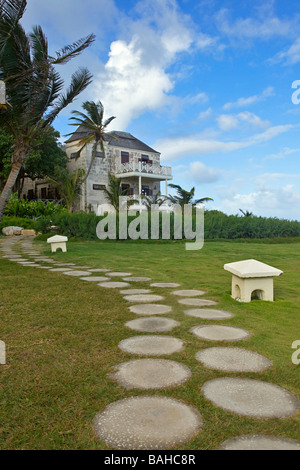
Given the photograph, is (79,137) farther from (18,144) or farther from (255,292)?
(255,292)

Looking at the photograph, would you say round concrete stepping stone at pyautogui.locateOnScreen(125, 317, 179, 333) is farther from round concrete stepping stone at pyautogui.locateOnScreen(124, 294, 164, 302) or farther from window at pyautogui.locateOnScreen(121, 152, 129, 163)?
window at pyautogui.locateOnScreen(121, 152, 129, 163)

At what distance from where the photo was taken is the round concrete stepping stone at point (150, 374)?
1.82m

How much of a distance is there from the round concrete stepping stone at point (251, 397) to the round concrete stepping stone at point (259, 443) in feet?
0.55

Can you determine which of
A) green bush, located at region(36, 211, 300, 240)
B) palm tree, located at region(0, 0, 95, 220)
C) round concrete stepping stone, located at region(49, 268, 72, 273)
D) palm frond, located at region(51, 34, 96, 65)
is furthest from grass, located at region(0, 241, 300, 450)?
green bush, located at region(36, 211, 300, 240)

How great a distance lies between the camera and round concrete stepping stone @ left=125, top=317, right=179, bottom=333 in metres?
2.75

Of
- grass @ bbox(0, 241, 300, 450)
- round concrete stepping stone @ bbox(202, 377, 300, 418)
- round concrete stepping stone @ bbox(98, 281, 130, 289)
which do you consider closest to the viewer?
grass @ bbox(0, 241, 300, 450)

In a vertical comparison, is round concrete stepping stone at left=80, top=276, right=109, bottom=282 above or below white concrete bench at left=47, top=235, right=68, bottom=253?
below

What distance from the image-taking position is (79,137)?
28.7 meters

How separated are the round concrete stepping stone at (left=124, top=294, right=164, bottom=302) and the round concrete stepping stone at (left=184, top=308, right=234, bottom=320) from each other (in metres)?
0.62

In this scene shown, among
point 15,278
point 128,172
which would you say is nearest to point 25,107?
point 15,278

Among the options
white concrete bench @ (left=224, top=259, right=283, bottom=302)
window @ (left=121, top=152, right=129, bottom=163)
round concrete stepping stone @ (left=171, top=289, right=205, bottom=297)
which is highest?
window @ (left=121, top=152, right=129, bottom=163)

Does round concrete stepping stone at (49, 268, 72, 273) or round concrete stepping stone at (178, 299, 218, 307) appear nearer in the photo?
round concrete stepping stone at (178, 299, 218, 307)

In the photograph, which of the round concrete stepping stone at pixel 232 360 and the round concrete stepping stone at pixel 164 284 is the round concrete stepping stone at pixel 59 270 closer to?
the round concrete stepping stone at pixel 164 284

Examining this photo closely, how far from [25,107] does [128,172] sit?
19551 millimetres
